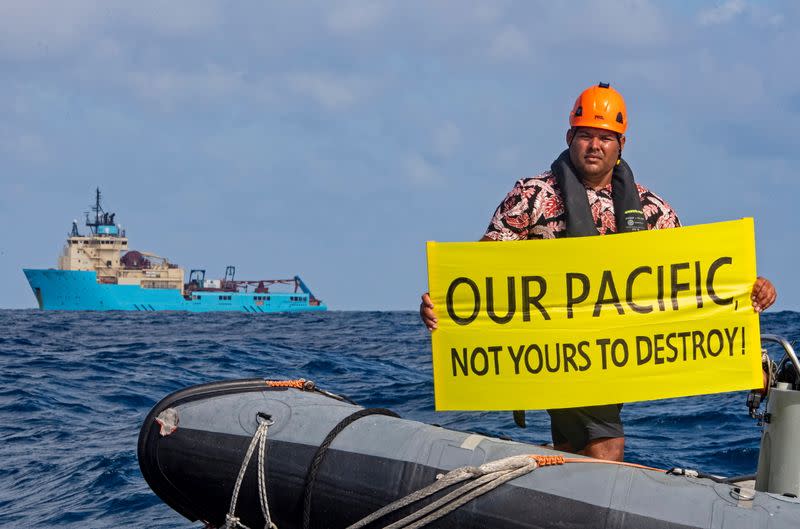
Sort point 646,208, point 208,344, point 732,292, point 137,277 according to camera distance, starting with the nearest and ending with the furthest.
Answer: point 732,292 < point 646,208 < point 208,344 < point 137,277

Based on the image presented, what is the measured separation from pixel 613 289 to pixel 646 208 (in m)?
0.60

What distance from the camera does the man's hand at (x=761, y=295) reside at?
454 centimetres

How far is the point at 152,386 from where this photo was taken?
12.6 metres

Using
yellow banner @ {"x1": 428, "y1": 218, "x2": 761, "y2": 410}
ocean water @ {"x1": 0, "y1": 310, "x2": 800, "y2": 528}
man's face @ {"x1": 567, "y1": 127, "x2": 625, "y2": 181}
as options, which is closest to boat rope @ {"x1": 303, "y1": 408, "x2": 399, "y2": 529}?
yellow banner @ {"x1": 428, "y1": 218, "x2": 761, "y2": 410}

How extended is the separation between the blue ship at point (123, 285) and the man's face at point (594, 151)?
74.2 m

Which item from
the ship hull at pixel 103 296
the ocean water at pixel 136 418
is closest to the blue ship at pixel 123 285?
the ship hull at pixel 103 296

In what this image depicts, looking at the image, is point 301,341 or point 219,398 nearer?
point 219,398

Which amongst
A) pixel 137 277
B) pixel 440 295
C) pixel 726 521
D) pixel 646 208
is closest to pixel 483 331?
pixel 440 295

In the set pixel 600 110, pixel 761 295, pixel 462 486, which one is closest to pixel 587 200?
pixel 600 110

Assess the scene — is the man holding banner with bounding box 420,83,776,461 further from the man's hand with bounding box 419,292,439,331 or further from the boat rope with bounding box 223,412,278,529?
the boat rope with bounding box 223,412,278,529

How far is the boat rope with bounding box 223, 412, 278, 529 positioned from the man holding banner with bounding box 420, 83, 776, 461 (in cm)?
91

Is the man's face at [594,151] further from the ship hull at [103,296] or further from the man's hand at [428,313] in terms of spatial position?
the ship hull at [103,296]

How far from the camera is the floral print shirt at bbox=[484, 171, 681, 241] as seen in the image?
4.79 meters

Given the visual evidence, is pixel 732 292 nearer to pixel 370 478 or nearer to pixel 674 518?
pixel 674 518
